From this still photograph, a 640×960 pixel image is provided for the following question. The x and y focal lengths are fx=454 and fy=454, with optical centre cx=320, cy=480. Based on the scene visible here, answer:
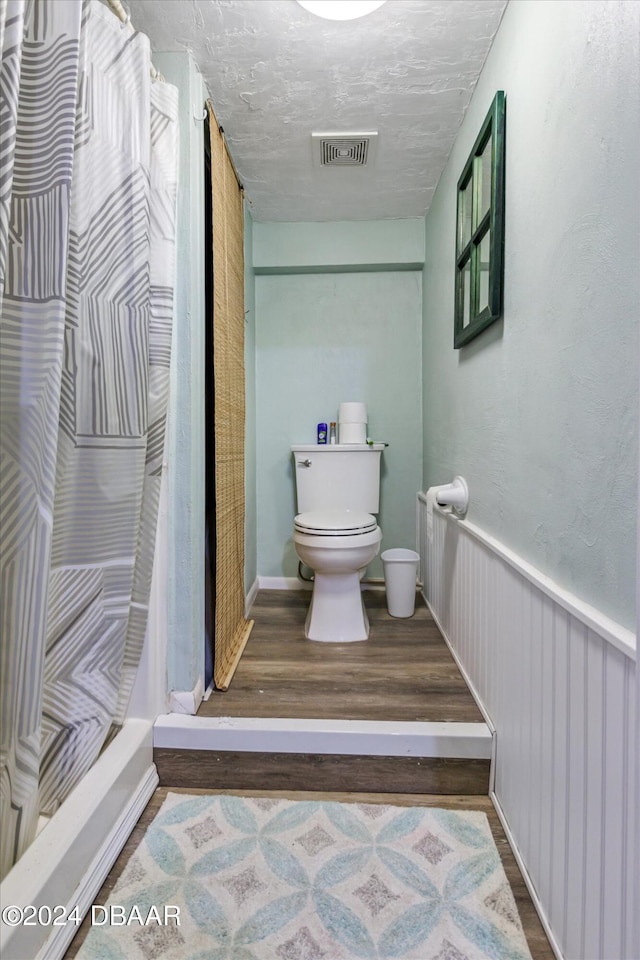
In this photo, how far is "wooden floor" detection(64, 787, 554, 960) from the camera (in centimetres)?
81

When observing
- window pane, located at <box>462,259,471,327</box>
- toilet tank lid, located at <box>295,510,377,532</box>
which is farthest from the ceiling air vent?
toilet tank lid, located at <box>295,510,377,532</box>

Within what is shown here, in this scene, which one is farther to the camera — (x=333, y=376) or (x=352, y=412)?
(x=333, y=376)

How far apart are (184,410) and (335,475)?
1095mm

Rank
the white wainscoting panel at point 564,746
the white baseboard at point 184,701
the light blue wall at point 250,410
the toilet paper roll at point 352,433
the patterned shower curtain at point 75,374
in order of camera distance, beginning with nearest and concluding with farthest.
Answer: the white wainscoting panel at point 564,746 → the patterned shower curtain at point 75,374 → the white baseboard at point 184,701 → the light blue wall at point 250,410 → the toilet paper roll at point 352,433

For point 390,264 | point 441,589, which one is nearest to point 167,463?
point 441,589

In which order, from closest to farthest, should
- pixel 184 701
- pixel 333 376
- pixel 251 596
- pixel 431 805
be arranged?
pixel 431 805 < pixel 184 701 < pixel 251 596 < pixel 333 376

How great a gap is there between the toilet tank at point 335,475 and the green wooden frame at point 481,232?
78 centimetres

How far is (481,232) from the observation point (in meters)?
1.33

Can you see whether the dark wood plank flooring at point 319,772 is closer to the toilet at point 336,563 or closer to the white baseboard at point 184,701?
the white baseboard at point 184,701

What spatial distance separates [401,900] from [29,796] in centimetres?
71

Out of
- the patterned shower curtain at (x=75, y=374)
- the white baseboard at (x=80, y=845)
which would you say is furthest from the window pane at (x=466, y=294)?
the white baseboard at (x=80, y=845)

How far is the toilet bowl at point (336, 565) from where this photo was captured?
1.67 metres

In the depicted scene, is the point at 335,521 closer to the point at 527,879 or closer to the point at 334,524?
the point at 334,524

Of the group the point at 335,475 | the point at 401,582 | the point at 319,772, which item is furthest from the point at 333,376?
the point at 319,772
